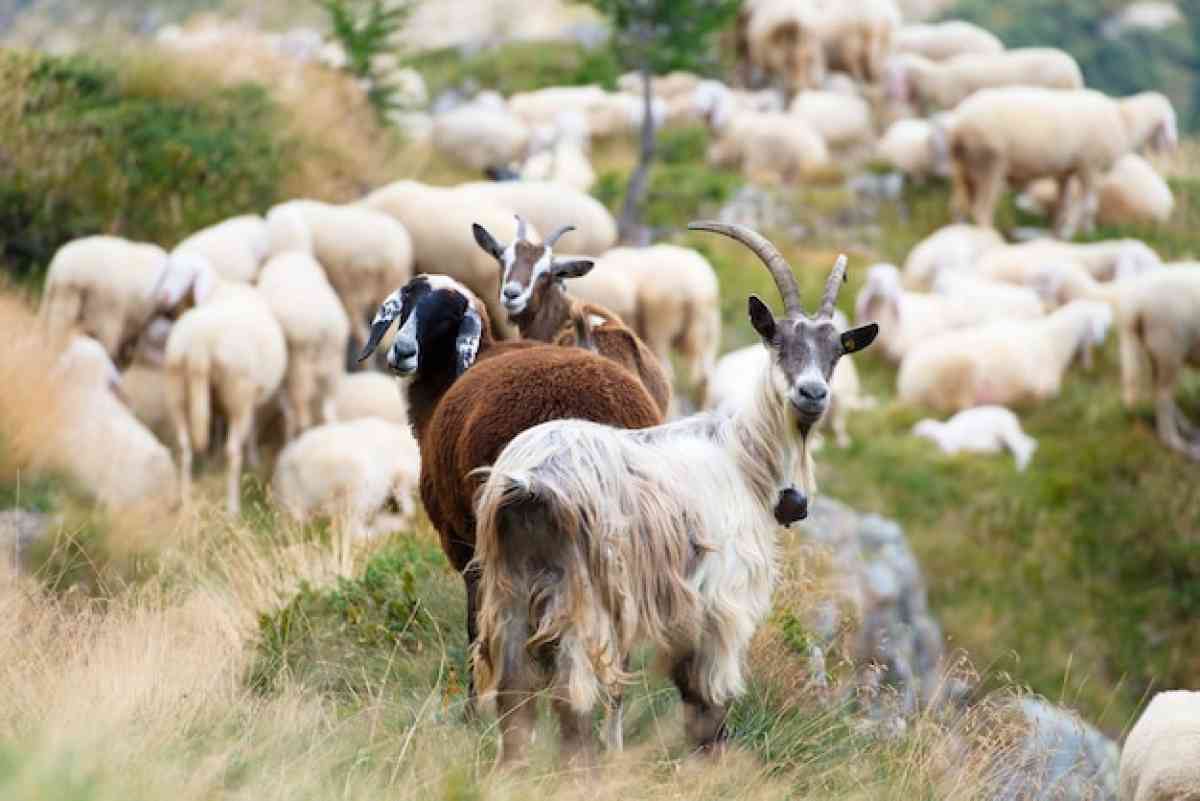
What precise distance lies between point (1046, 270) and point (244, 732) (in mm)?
16052

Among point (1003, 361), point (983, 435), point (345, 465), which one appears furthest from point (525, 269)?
point (1003, 361)

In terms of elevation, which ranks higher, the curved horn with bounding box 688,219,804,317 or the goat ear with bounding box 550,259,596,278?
the curved horn with bounding box 688,219,804,317

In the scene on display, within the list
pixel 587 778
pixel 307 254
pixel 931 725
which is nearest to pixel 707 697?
pixel 587 778

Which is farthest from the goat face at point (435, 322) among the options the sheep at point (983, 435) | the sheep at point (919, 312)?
the sheep at point (919, 312)

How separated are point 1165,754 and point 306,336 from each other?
7.88 metres

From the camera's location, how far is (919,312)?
1912 cm

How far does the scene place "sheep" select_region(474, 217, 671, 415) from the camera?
7926mm

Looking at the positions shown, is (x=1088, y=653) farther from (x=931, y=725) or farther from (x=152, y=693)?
(x=152, y=693)

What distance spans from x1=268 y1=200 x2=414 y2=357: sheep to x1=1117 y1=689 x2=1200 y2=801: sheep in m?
8.05

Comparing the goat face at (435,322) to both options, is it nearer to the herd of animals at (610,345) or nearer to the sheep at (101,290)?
the herd of animals at (610,345)

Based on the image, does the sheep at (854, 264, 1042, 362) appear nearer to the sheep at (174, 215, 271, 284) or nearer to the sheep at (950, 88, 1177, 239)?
the sheep at (950, 88, 1177, 239)

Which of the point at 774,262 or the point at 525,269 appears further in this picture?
the point at 525,269

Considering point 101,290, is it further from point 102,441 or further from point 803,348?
point 803,348

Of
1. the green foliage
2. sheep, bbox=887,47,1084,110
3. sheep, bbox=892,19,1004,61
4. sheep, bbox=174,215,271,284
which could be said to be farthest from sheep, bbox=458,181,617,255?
sheep, bbox=892,19,1004,61
